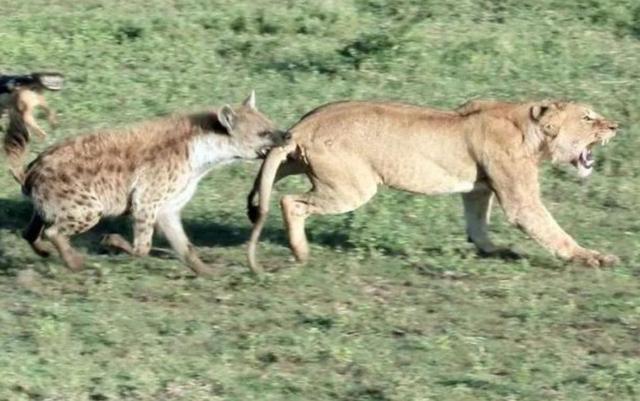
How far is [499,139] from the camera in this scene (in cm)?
946

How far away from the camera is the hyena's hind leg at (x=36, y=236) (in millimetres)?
9227

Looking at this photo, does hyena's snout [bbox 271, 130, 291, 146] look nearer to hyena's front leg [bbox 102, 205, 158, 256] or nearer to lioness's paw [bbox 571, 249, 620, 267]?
hyena's front leg [bbox 102, 205, 158, 256]

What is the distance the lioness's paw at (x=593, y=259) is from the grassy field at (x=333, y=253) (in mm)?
56

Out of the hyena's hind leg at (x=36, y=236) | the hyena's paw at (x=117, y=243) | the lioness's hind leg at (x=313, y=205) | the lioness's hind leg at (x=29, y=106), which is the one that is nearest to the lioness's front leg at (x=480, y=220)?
the lioness's hind leg at (x=313, y=205)

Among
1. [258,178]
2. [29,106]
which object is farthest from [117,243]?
[29,106]

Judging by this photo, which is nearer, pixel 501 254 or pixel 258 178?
pixel 258 178

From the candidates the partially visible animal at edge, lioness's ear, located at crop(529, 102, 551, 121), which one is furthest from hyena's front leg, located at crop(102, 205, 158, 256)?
lioness's ear, located at crop(529, 102, 551, 121)

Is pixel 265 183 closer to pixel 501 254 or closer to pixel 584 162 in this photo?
pixel 501 254

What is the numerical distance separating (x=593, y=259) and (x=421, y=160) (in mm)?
970

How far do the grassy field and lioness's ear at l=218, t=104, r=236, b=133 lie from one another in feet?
2.16

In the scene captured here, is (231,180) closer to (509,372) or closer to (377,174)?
(377,174)

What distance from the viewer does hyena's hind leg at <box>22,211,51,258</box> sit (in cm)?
923

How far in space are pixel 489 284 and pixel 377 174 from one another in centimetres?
84

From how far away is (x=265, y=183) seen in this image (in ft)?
30.7
